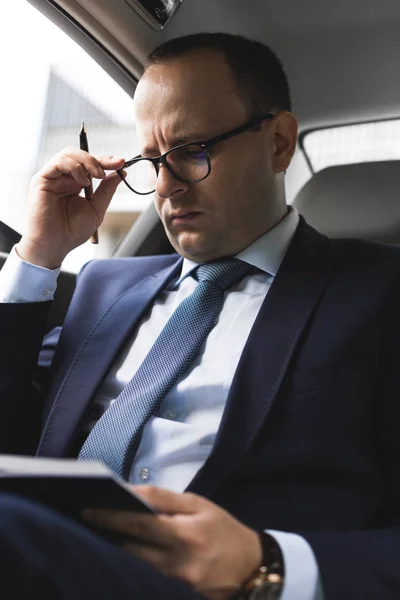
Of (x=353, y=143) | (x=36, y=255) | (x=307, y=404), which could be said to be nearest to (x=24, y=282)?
(x=36, y=255)

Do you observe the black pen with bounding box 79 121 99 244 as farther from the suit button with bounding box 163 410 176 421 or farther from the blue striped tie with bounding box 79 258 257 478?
the suit button with bounding box 163 410 176 421

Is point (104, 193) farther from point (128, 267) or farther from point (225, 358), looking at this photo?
point (225, 358)

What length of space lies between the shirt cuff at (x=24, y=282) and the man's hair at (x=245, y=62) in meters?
0.53

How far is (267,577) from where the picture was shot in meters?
0.91

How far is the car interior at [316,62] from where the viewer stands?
1824mm

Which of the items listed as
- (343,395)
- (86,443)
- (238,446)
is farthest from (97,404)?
(343,395)

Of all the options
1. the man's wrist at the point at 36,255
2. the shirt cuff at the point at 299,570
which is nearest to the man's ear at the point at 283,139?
the man's wrist at the point at 36,255

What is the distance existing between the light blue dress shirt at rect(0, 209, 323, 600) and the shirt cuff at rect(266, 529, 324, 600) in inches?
12.0

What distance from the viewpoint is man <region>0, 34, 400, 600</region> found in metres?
0.97

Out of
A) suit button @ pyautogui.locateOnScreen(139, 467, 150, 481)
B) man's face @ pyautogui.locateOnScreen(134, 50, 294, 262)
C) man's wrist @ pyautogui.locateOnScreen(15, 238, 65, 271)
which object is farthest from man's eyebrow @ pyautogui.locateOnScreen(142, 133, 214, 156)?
suit button @ pyautogui.locateOnScreen(139, 467, 150, 481)

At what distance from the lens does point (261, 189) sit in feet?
5.24

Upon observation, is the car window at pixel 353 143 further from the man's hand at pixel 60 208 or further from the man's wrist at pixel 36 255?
the man's wrist at pixel 36 255

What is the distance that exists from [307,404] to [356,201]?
753mm

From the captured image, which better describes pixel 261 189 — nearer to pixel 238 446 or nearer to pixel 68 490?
pixel 238 446
